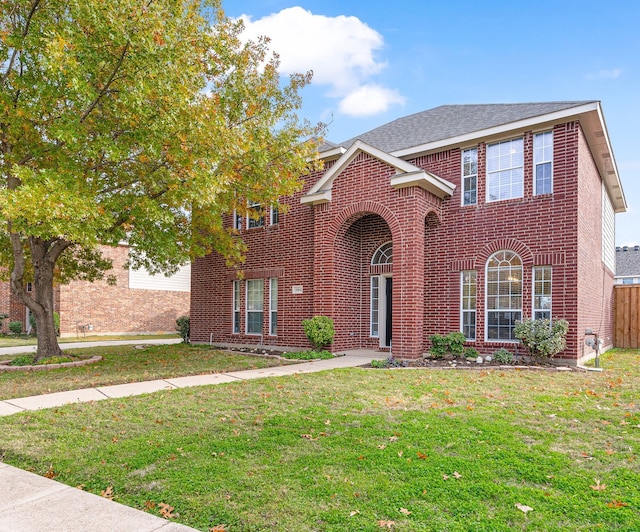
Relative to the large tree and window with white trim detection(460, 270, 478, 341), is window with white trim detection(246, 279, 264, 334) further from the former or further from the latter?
window with white trim detection(460, 270, 478, 341)

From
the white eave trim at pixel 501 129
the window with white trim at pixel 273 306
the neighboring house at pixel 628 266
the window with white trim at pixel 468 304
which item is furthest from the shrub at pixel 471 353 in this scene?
the neighboring house at pixel 628 266

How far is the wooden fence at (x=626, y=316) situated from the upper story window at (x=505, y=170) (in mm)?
8707

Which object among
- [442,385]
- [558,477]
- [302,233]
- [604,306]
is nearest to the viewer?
[558,477]

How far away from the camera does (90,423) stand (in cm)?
539

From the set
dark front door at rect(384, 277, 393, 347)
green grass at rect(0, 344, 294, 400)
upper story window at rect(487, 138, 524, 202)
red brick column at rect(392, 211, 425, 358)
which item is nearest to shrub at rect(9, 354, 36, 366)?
green grass at rect(0, 344, 294, 400)

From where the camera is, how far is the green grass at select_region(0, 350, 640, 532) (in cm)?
315

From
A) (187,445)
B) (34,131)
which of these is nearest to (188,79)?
(34,131)

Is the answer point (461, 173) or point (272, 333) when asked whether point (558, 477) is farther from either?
point (272, 333)

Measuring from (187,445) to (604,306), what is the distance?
15625mm

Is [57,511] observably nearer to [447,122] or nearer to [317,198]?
[317,198]

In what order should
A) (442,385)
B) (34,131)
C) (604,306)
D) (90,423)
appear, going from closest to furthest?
(90,423)
(442,385)
(34,131)
(604,306)

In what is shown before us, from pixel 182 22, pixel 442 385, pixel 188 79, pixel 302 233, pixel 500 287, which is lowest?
pixel 442 385

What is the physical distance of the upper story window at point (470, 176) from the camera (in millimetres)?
12102

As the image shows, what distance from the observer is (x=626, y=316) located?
16891mm
